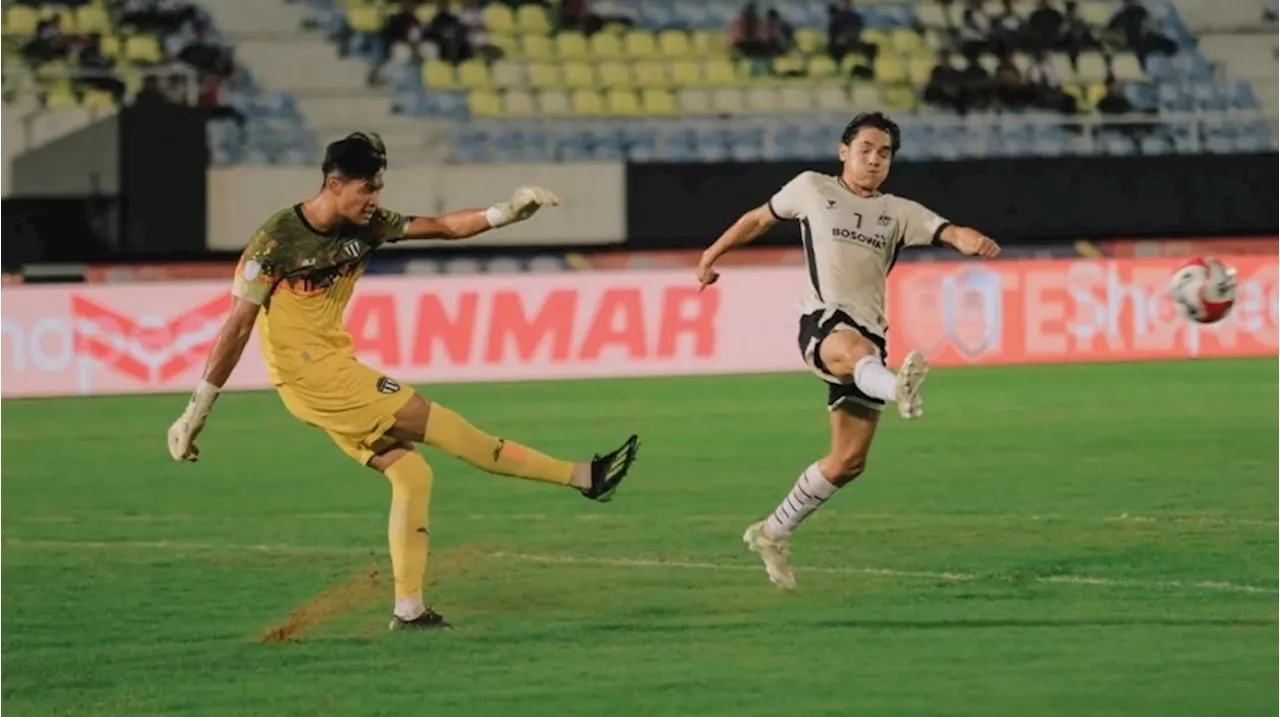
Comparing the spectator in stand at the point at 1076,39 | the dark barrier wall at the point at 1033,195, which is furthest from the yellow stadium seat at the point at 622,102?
the spectator in stand at the point at 1076,39

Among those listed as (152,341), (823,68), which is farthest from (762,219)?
(823,68)

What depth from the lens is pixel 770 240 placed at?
23672mm

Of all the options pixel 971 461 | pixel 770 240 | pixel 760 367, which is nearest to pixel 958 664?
pixel 971 461

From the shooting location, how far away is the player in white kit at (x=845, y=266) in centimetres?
927

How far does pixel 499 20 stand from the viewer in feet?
91.5

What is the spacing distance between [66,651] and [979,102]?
2037cm

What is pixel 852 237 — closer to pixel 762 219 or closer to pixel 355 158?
pixel 762 219

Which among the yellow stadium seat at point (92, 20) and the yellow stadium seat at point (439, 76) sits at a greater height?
the yellow stadium seat at point (92, 20)

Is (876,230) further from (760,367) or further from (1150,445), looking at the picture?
(760,367)

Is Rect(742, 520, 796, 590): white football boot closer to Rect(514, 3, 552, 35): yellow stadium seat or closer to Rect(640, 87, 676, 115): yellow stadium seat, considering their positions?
Rect(640, 87, 676, 115): yellow stadium seat

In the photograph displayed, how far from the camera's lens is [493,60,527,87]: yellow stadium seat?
27172 millimetres

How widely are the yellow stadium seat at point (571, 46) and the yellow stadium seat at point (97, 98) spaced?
18.4 feet

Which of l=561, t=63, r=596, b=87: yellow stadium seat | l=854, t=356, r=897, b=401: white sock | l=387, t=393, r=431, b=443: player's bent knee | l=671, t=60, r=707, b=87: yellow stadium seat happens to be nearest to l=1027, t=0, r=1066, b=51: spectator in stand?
l=671, t=60, r=707, b=87: yellow stadium seat

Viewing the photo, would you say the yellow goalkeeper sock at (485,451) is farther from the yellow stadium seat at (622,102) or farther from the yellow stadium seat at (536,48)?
the yellow stadium seat at (536,48)
